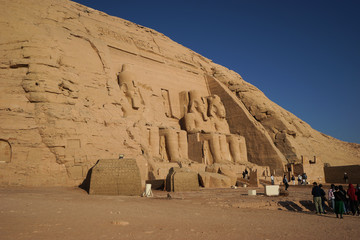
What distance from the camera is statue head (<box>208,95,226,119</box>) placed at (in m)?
20.9

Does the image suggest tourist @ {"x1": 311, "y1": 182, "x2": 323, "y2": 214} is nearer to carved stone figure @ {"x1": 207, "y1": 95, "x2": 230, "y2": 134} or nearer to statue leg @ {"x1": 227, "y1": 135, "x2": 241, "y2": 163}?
statue leg @ {"x1": 227, "y1": 135, "x2": 241, "y2": 163}

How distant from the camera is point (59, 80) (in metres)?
10.8

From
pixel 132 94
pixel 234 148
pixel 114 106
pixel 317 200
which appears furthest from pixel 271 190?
pixel 234 148

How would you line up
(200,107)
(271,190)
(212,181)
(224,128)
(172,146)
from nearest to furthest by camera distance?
(271,190) < (212,181) < (172,146) < (200,107) < (224,128)

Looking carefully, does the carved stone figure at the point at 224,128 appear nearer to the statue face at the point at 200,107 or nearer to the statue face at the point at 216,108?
the statue face at the point at 216,108

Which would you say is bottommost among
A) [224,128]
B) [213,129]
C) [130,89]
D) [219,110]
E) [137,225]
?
[137,225]

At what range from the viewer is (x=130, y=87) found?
54.1ft

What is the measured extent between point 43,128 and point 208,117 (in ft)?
43.1

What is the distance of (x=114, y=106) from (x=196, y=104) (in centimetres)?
909

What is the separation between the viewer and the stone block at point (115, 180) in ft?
26.7

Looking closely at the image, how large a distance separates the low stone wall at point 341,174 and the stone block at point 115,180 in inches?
491

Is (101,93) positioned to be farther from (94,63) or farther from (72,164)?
(72,164)

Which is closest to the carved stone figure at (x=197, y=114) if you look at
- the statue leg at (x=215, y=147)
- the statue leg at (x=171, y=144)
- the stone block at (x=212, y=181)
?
the statue leg at (x=215, y=147)

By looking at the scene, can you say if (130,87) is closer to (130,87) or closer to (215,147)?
(130,87)
